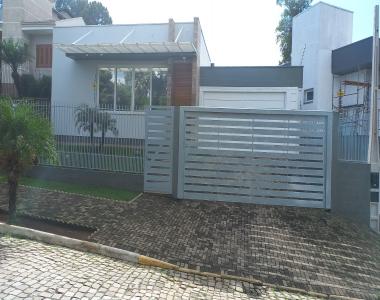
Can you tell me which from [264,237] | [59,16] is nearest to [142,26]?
[264,237]

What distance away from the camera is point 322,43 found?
2222 cm

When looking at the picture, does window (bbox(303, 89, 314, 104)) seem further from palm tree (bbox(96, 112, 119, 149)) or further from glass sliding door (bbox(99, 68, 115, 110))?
palm tree (bbox(96, 112, 119, 149))

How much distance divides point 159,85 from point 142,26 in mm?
2296

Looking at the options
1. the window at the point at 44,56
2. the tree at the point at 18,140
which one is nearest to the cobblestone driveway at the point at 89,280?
the tree at the point at 18,140

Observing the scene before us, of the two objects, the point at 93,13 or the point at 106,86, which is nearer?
the point at 106,86

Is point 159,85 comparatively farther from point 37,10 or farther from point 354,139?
point 37,10

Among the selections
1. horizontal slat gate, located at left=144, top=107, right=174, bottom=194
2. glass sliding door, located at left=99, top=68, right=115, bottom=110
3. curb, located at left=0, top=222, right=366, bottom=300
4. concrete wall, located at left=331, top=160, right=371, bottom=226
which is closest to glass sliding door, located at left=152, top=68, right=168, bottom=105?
glass sliding door, located at left=99, top=68, right=115, bottom=110

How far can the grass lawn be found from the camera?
10336 millimetres

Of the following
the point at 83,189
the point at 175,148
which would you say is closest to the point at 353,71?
the point at 175,148

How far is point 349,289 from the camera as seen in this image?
6.54 meters

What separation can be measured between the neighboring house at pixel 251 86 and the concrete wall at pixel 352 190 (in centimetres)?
624

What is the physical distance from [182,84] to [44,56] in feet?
29.5

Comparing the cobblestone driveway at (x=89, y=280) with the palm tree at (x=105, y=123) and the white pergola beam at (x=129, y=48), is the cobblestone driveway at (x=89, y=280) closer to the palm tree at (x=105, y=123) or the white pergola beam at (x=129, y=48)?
the palm tree at (x=105, y=123)

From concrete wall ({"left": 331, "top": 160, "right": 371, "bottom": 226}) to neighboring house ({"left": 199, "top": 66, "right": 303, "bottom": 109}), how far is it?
6.24m
